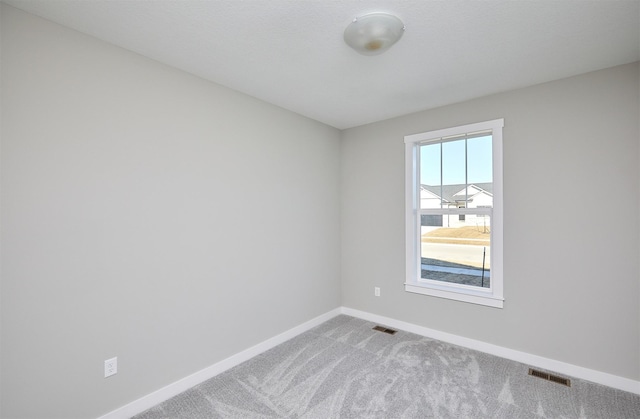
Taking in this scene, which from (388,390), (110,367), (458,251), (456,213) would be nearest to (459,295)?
(458,251)

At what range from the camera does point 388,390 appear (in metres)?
2.36

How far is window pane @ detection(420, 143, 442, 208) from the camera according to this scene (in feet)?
11.2

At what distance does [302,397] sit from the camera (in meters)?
2.28

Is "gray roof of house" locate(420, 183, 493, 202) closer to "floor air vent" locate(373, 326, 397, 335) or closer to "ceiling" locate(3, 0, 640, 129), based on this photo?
"ceiling" locate(3, 0, 640, 129)

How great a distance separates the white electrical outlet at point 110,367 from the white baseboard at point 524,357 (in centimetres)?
272

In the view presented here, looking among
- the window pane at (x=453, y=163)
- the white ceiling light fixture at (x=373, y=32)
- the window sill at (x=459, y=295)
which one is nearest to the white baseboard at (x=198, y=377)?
the window sill at (x=459, y=295)

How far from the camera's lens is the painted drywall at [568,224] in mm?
2340

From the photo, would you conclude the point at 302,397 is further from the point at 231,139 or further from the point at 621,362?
the point at 621,362

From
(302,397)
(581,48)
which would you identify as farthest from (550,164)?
(302,397)

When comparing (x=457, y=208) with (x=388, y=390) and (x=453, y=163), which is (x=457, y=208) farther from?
(x=388, y=390)

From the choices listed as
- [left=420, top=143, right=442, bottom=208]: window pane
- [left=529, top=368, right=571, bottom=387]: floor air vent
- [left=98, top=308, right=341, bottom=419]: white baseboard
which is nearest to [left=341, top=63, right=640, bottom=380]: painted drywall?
A: [left=529, top=368, right=571, bottom=387]: floor air vent

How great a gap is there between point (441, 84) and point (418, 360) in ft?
8.37

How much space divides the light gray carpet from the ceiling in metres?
2.54

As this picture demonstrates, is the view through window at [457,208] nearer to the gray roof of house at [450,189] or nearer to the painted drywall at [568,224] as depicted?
the gray roof of house at [450,189]
